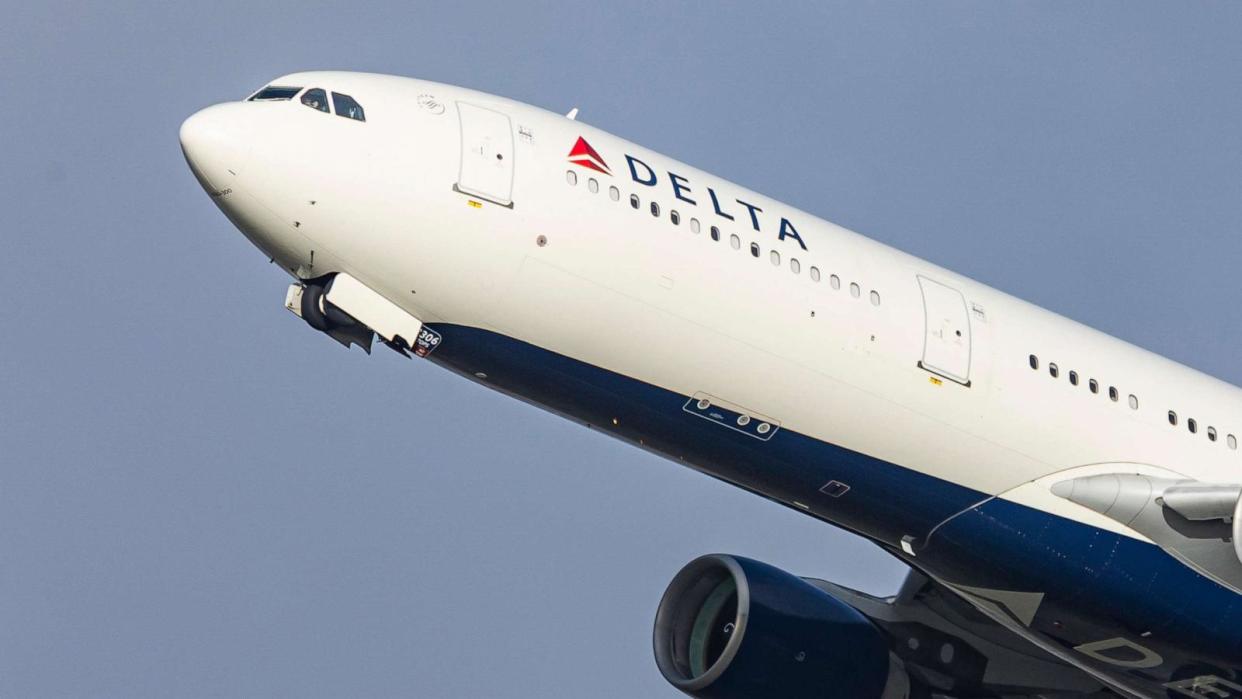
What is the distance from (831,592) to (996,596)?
481 centimetres

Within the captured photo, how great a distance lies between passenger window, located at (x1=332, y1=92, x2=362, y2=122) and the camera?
30.9m

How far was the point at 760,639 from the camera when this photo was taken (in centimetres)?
3625

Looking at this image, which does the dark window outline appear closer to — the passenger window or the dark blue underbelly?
the passenger window

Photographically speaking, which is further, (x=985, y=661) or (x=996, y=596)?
(x=985, y=661)

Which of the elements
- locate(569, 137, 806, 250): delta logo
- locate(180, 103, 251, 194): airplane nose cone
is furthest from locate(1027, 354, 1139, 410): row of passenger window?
locate(180, 103, 251, 194): airplane nose cone

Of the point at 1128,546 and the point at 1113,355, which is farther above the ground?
the point at 1113,355

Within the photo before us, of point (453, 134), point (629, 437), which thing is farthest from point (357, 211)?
point (629, 437)

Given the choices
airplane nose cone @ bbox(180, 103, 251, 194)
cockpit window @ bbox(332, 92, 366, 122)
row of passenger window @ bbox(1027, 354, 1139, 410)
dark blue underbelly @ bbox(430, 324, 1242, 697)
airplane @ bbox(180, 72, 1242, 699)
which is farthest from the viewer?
→ row of passenger window @ bbox(1027, 354, 1139, 410)

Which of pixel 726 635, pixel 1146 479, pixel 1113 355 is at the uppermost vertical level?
pixel 1113 355

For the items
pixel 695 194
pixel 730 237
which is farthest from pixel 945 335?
pixel 695 194

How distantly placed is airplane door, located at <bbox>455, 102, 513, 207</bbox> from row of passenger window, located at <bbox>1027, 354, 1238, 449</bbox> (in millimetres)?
8732

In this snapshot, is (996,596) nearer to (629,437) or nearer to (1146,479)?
(1146,479)

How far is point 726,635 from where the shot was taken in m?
36.9

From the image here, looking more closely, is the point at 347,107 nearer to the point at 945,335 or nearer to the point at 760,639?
the point at 945,335
